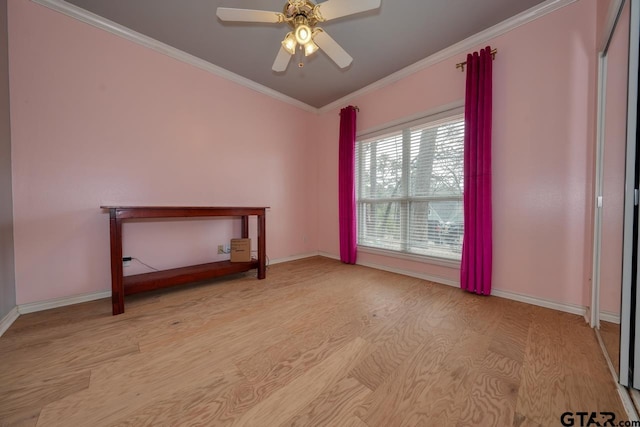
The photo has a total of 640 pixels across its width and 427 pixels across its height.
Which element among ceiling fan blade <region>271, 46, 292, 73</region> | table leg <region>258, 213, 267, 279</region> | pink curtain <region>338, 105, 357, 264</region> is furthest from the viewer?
pink curtain <region>338, 105, 357, 264</region>

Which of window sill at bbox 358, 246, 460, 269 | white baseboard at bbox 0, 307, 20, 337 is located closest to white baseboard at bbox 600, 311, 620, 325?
window sill at bbox 358, 246, 460, 269

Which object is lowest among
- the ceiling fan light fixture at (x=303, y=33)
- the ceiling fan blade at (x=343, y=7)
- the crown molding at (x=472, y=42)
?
the ceiling fan light fixture at (x=303, y=33)

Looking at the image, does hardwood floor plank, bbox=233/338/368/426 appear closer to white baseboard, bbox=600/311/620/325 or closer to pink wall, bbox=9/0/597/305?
white baseboard, bbox=600/311/620/325

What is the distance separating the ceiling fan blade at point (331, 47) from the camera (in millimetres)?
1648

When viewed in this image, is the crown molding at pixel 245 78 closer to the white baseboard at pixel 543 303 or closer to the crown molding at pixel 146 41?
the crown molding at pixel 146 41

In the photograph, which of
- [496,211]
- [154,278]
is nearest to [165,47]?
[154,278]

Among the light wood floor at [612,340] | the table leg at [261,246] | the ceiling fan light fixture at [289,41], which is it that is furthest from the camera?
the table leg at [261,246]

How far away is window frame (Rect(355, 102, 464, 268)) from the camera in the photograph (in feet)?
8.48

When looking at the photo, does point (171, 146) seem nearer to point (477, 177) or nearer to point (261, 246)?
point (261, 246)

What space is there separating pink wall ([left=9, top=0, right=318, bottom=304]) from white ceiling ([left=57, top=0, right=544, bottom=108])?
307 mm

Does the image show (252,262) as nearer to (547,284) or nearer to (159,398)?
(159,398)

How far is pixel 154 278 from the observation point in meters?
2.16

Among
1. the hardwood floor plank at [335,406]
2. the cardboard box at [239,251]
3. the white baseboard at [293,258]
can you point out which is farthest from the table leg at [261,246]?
the hardwood floor plank at [335,406]

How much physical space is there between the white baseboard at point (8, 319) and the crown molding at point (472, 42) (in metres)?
4.38
